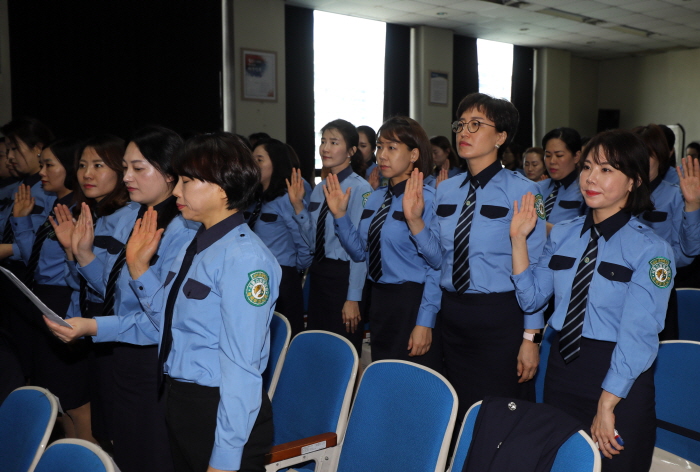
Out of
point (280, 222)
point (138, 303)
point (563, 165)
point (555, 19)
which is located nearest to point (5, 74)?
point (280, 222)

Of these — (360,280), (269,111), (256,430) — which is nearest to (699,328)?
(360,280)

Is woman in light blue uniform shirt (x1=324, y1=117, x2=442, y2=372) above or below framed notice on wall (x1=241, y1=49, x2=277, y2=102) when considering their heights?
below

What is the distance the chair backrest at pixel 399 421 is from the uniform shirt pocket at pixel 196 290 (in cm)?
58

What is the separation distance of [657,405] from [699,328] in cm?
79

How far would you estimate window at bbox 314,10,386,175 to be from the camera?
7.98 metres

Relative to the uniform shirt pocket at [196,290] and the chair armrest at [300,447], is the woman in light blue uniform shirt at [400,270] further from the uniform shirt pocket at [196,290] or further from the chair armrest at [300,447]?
the uniform shirt pocket at [196,290]

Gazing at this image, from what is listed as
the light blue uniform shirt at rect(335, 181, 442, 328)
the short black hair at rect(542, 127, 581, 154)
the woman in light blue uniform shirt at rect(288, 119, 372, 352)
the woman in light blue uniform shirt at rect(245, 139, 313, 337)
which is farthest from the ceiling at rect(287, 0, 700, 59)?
the light blue uniform shirt at rect(335, 181, 442, 328)

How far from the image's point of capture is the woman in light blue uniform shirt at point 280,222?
11.2ft

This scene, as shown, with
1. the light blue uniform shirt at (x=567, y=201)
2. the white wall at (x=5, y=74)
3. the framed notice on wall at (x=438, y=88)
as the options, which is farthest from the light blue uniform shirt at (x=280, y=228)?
the framed notice on wall at (x=438, y=88)

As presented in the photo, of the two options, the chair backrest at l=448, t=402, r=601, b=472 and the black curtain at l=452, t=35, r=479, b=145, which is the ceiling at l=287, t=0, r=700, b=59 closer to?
the black curtain at l=452, t=35, r=479, b=145

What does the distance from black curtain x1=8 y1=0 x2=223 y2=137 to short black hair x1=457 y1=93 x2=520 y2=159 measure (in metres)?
4.88

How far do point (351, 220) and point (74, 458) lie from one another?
1973mm

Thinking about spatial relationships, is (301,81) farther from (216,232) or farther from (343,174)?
(216,232)

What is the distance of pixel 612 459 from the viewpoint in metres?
1.63
